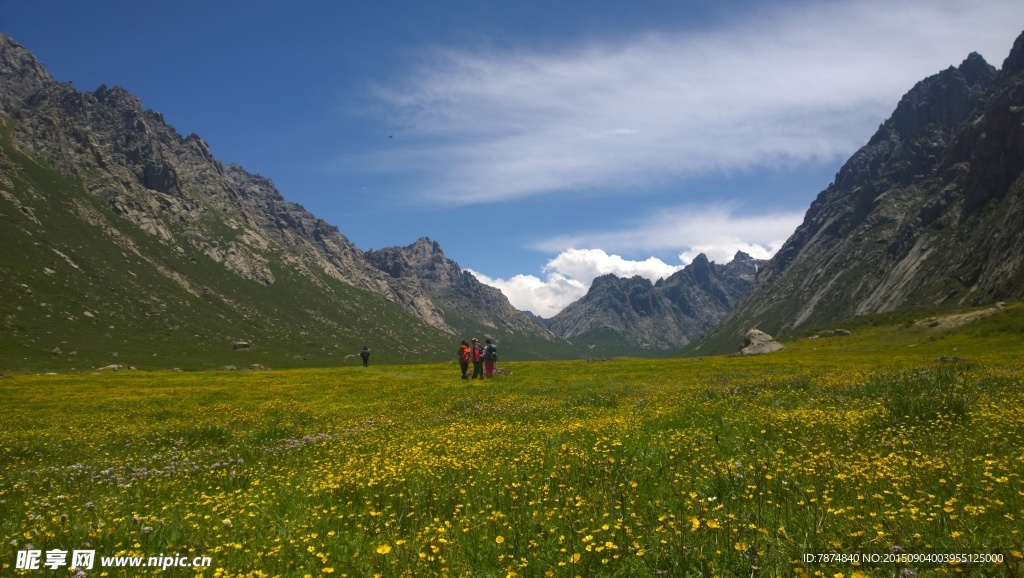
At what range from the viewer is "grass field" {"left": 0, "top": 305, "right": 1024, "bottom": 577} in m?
6.02

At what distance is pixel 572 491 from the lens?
871 centimetres

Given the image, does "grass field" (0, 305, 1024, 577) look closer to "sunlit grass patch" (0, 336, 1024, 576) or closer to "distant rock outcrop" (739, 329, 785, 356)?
"sunlit grass patch" (0, 336, 1024, 576)

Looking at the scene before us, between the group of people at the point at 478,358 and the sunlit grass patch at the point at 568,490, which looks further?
the group of people at the point at 478,358

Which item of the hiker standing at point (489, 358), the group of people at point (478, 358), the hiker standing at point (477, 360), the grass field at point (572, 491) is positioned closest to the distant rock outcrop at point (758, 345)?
the hiker standing at point (489, 358)

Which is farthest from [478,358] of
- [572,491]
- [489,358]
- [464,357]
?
[572,491]

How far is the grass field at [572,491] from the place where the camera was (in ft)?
19.7

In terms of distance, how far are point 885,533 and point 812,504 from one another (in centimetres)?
158

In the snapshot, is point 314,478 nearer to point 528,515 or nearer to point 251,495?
point 251,495

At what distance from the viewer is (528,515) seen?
7.95 meters

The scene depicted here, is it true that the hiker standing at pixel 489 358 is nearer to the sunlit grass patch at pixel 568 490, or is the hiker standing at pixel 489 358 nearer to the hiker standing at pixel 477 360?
the hiker standing at pixel 477 360

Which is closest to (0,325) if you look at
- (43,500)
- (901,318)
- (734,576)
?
(43,500)

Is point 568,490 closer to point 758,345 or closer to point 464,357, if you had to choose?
point 464,357

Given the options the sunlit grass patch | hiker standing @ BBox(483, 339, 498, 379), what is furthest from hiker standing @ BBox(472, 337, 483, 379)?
the sunlit grass patch

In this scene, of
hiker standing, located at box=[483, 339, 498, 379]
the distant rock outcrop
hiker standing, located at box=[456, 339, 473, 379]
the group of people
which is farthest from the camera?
the distant rock outcrop
